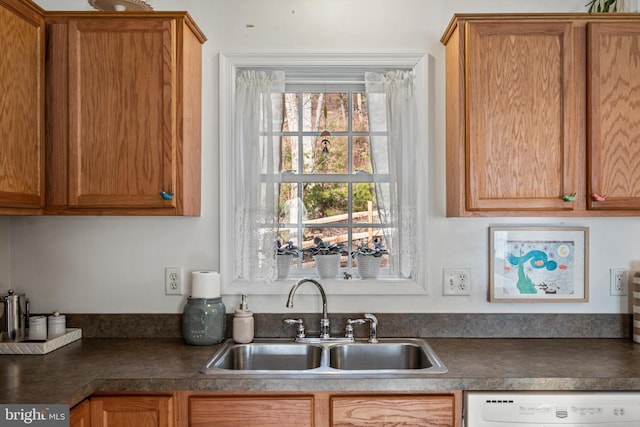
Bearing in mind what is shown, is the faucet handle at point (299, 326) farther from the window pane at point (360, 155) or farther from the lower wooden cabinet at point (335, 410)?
the window pane at point (360, 155)

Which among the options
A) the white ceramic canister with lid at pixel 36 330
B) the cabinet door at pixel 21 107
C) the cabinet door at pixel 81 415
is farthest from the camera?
the white ceramic canister with lid at pixel 36 330

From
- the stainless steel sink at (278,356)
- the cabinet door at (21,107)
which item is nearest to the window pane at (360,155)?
the stainless steel sink at (278,356)

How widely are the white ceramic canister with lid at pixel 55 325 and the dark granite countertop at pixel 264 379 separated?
0.15 metres

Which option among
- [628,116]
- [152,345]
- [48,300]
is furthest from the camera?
[48,300]

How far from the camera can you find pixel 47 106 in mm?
2139

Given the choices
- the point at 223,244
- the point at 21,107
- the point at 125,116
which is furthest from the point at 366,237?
the point at 21,107

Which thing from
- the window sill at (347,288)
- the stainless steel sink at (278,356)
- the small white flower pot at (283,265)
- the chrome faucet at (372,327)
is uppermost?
the small white flower pot at (283,265)

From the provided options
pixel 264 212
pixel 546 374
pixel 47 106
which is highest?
pixel 47 106

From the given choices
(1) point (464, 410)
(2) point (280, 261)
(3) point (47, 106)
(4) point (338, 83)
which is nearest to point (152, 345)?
(2) point (280, 261)

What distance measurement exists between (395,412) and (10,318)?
1.60 m

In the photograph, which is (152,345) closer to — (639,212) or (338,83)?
(338,83)

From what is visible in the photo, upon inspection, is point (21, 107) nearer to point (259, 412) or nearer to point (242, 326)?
point (242, 326)

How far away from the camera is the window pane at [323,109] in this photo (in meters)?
2.60

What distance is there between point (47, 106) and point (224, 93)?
0.73m
